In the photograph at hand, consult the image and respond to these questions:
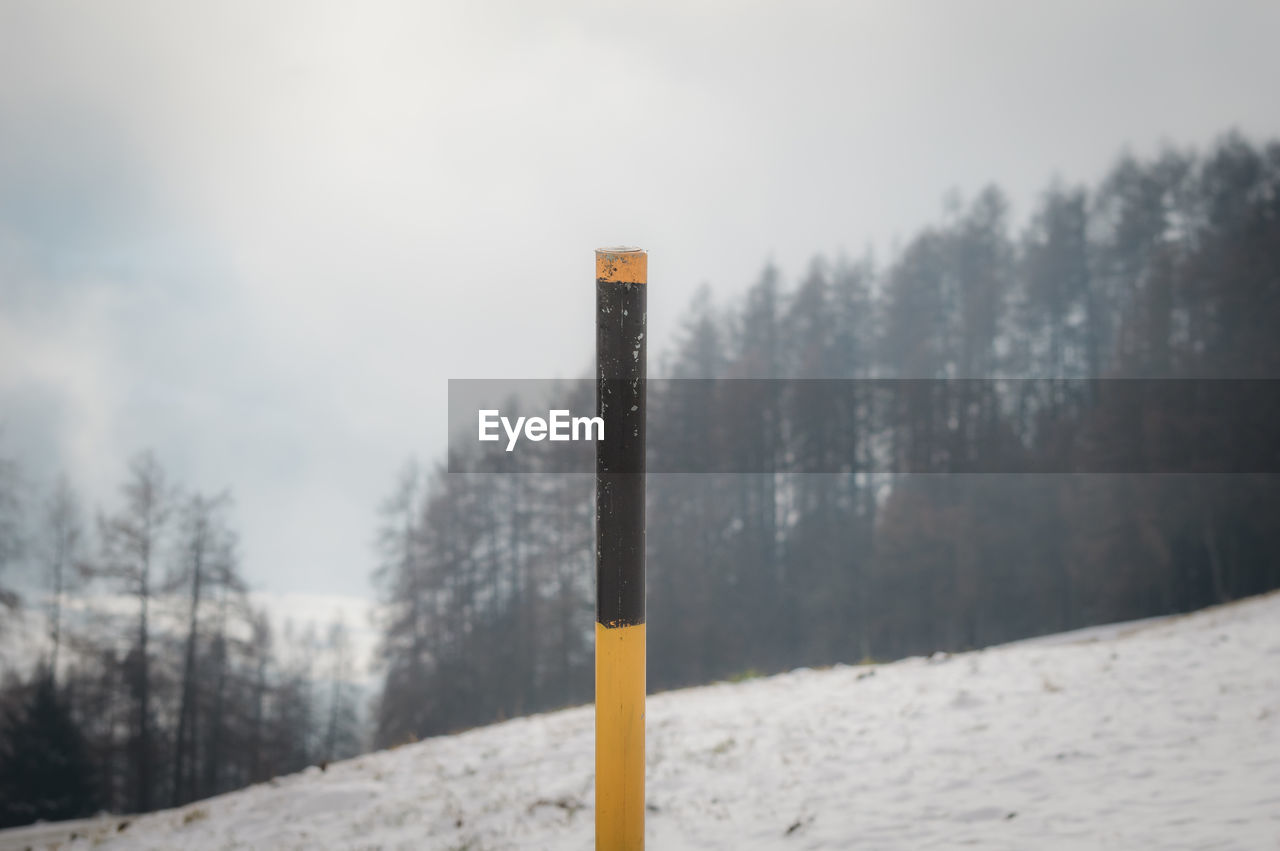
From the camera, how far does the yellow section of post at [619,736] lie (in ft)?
10.3

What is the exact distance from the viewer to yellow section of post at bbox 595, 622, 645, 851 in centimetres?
314

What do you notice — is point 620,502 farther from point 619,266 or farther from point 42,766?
point 42,766

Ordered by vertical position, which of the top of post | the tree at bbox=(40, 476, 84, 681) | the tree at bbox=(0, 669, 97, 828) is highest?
the top of post

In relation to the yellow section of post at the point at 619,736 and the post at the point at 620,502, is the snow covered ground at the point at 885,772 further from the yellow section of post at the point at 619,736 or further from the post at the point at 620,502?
the post at the point at 620,502

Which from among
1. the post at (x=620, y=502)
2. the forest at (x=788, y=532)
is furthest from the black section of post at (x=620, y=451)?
the forest at (x=788, y=532)

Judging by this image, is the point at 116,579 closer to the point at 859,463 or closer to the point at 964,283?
the point at 859,463

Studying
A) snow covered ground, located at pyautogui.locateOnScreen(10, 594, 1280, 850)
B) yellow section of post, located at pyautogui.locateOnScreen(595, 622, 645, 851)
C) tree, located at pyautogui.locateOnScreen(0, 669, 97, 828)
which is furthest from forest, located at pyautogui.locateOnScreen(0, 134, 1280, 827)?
yellow section of post, located at pyautogui.locateOnScreen(595, 622, 645, 851)

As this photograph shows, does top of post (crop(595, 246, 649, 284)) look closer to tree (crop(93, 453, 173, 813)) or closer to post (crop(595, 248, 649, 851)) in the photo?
post (crop(595, 248, 649, 851))

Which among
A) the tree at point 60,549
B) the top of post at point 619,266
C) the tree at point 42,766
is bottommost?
the tree at point 42,766

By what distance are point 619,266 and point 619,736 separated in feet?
5.68

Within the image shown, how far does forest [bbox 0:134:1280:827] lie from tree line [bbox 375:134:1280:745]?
0.35 ft

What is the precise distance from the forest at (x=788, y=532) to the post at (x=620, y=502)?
21.0 m

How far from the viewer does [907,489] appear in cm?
3581

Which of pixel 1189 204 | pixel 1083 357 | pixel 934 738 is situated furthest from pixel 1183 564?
pixel 934 738
